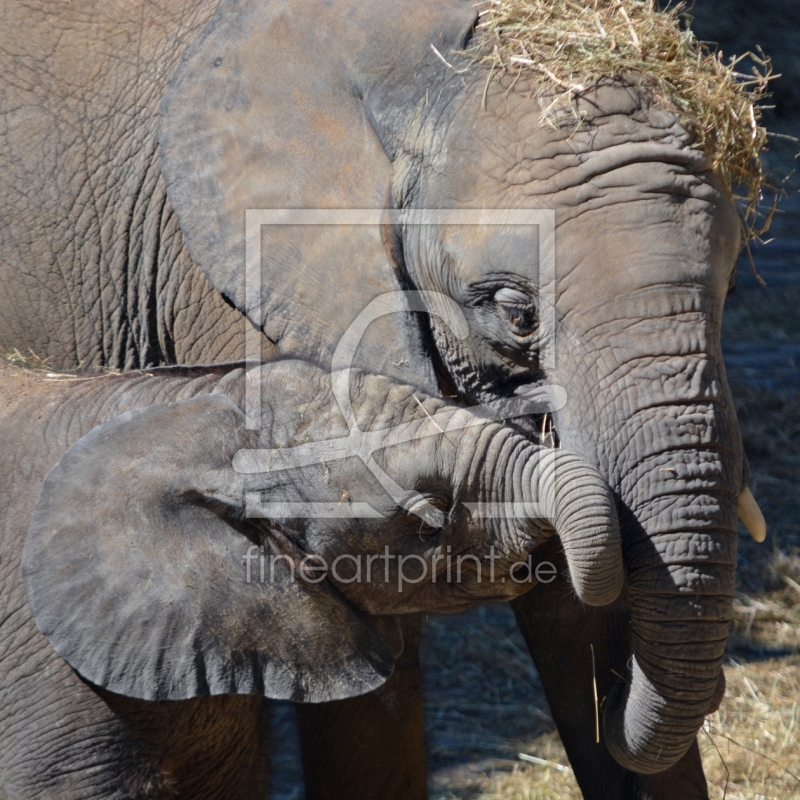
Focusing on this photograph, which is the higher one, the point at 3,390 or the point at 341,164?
the point at 341,164

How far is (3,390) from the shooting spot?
3188 millimetres

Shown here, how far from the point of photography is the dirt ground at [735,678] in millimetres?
4566

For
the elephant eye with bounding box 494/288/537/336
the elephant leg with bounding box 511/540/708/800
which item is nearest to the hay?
the elephant eye with bounding box 494/288/537/336

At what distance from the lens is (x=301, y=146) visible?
3373 millimetres

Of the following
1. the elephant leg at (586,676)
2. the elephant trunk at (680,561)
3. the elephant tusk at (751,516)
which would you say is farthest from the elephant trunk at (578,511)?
the elephant leg at (586,676)

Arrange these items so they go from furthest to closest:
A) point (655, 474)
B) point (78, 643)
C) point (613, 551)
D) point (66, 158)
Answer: point (66, 158), point (655, 474), point (78, 643), point (613, 551)

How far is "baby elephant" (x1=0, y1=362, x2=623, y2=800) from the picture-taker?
2564 millimetres

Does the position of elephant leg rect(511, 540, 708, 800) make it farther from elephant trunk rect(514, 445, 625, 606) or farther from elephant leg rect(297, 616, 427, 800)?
elephant trunk rect(514, 445, 625, 606)

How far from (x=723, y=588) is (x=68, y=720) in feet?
4.73

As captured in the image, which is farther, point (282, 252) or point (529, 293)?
point (282, 252)

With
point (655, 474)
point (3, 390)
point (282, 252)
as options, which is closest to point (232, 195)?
point (282, 252)

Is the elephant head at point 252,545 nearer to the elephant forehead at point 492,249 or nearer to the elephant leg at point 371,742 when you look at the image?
the elephant forehead at point 492,249

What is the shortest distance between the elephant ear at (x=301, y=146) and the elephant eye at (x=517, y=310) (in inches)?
11.9

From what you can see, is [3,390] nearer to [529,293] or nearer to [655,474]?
[529,293]
